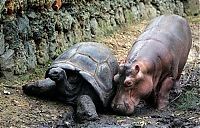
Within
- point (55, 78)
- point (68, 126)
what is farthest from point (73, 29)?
point (68, 126)

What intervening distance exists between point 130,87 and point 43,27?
69.1 inches

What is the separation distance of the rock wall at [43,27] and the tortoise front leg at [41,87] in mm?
449

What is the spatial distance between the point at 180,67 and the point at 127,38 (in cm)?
308

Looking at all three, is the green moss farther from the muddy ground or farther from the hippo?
the muddy ground

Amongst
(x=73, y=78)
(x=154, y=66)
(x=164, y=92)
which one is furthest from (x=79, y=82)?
(x=164, y=92)

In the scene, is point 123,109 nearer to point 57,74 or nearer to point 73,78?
point 73,78

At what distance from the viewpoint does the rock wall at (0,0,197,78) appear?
6121 mm

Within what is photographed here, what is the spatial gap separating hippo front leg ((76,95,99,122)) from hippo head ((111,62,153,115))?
0.28 m

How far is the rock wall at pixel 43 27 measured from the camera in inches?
241

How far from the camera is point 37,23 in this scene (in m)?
6.71

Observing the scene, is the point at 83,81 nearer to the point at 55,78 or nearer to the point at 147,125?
the point at 55,78

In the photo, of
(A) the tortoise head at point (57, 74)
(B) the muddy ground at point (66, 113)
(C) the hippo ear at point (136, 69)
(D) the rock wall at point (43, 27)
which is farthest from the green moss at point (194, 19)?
(A) the tortoise head at point (57, 74)

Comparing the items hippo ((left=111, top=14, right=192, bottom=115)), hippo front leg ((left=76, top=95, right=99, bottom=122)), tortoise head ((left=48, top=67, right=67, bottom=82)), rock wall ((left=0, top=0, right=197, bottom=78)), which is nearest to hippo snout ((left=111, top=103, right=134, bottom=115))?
hippo ((left=111, top=14, right=192, bottom=115))

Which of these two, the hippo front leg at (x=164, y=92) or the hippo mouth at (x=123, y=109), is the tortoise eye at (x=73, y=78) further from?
the hippo front leg at (x=164, y=92)
